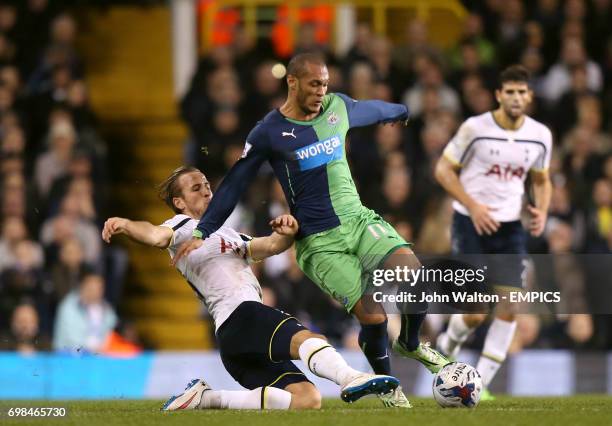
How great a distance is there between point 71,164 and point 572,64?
5221 mm

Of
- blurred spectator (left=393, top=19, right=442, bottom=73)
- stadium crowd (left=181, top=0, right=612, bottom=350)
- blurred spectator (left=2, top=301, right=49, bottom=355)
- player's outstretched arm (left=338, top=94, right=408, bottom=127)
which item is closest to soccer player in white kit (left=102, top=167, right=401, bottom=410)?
player's outstretched arm (left=338, top=94, right=408, bottom=127)

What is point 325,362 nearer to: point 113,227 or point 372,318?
point 372,318

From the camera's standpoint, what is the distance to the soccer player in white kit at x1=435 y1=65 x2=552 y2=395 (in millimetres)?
10828

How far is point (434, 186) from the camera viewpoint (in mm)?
14172

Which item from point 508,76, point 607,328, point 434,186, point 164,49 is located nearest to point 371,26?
point 164,49

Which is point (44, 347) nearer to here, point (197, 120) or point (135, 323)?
point (135, 323)

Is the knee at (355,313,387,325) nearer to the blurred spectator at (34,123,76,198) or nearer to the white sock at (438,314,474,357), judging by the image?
the white sock at (438,314,474,357)

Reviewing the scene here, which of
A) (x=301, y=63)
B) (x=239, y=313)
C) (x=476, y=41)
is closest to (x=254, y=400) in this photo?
(x=239, y=313)

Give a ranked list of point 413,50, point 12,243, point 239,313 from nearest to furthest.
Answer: point 239,313
point 12,243
point 413,50

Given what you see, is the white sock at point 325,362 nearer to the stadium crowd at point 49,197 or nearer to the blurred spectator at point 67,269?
the stadium crowd at point 49,197

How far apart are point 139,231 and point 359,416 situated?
165 cm

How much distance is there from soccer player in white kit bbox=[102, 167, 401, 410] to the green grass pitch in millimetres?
248

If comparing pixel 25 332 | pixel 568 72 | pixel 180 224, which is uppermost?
pixel 568 72

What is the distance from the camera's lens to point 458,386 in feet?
29.3
